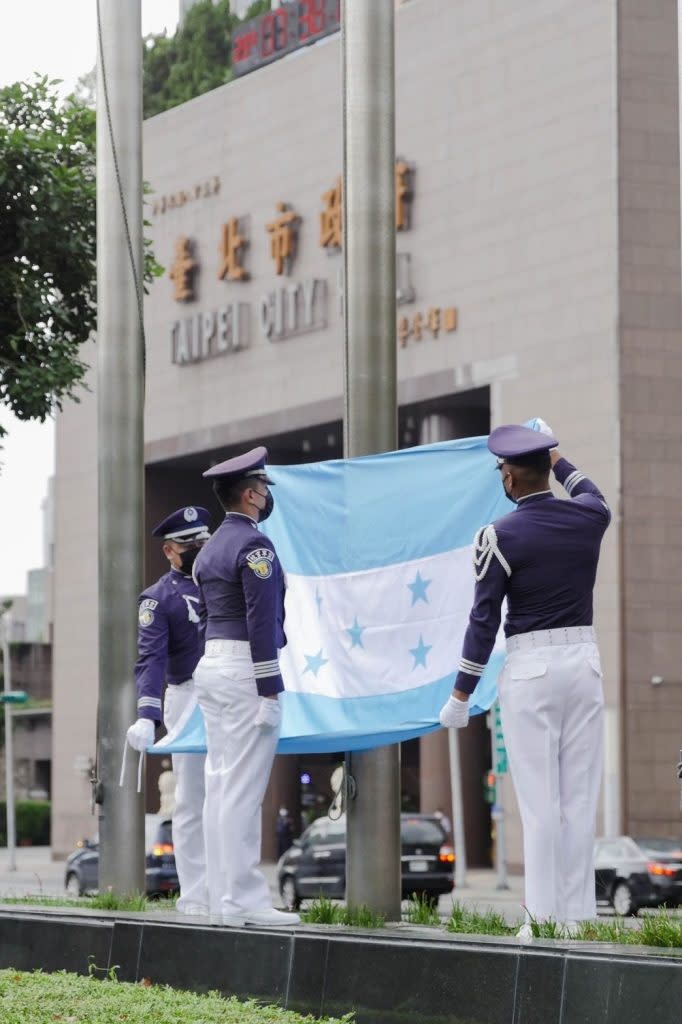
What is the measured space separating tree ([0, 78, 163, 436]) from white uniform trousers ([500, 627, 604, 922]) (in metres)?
9.76

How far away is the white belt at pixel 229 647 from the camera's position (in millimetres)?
8930

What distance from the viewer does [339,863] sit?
1183 inches

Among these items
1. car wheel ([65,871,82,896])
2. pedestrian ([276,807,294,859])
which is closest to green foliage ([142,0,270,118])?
pedestrian ([276,807,294,859])

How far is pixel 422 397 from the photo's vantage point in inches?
1658

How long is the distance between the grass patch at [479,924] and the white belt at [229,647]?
150 centimetres

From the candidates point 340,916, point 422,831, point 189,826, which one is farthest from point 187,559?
point 422,831

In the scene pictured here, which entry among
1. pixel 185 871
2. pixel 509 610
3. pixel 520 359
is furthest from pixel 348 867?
pixel 520 359

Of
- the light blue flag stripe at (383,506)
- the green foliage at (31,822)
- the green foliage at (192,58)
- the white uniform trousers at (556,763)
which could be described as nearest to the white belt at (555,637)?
the white uniform trousers at (556,763)

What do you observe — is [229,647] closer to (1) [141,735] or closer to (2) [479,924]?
(1) [141,735]

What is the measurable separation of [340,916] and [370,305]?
3.16m

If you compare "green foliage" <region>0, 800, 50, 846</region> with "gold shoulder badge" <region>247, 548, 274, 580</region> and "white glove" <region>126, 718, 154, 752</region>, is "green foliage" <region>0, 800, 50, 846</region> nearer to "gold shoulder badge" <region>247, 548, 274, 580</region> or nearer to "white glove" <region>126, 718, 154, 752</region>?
"white glove" <region>126, 718, 154, 752</region>

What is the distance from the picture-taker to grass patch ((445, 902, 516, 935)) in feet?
26.2

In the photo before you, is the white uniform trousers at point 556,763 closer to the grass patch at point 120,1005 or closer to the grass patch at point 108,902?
the grass patch at point 120,1005

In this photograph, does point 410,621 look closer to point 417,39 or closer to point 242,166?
point 417,39
